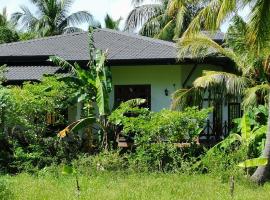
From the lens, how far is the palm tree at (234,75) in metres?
15.0

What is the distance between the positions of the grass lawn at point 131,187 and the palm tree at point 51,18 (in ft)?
83.7

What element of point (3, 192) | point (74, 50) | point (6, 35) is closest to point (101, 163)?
point (3, 192)

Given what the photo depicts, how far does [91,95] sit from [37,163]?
272 centimetres

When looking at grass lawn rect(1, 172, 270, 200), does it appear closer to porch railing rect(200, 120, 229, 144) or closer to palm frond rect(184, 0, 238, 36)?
palm frond rect(184, 0, 238, 36)

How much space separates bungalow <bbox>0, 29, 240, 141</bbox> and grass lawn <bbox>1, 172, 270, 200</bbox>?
17.2 feet

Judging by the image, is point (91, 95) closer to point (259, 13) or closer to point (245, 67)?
point (245, 67)

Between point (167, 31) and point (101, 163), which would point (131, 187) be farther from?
Result: point (167, 31)

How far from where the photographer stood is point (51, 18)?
124 ft

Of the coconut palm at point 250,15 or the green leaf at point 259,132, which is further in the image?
the green leaf at point 259,132

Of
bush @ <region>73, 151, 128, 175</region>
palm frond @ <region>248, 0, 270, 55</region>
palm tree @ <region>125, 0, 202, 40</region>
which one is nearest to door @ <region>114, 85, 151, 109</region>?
bush @ <region>73, 151, 128, 175</region>

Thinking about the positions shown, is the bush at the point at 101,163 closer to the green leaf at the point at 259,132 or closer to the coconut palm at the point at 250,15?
the green leaf at the point at 259,132

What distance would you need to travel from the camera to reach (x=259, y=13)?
11.2m

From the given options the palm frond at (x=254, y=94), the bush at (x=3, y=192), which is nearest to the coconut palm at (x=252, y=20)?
the palm frond at (x=254, y=94)

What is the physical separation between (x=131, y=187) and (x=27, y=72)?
7.83 meters
